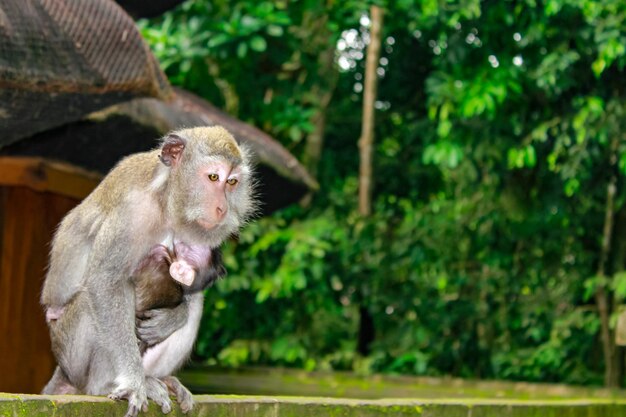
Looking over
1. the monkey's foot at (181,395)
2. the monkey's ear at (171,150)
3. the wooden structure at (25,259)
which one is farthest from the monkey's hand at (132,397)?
the wooden structure at (25,259)

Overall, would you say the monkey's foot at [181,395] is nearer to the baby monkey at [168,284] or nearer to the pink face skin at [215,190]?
the baby monkey at [168,284]

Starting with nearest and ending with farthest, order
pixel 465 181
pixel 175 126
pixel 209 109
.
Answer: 1. pixel 175 126
2. pixel 209 109
3. pixel 465 181

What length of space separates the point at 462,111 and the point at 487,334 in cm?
298

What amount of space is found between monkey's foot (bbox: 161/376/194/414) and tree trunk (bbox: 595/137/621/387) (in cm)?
561

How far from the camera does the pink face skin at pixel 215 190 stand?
361 cm

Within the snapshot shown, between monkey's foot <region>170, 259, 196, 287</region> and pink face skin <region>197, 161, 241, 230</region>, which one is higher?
pink face skin <region>197, 161, 241, 230</region>

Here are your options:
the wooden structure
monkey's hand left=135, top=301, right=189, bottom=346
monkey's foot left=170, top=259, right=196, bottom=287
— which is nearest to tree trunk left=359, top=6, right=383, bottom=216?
the wooden structure

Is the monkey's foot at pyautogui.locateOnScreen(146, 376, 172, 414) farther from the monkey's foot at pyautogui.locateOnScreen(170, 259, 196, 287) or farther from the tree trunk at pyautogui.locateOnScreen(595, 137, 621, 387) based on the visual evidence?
the tree trunk at pyautogui.locateOnScreen(595, 137, 621, 387)

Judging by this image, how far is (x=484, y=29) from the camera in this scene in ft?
27.8

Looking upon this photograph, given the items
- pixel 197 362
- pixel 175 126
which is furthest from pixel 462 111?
pixel 197 362

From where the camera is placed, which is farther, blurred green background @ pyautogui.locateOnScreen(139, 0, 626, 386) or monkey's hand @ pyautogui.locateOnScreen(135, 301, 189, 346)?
blurred green background @ pyautogui.locateOnScreen(139, 0, 626, 386)

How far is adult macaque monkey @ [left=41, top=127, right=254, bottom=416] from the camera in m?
3.57

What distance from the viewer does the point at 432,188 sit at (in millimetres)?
10773

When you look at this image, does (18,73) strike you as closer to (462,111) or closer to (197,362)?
(462,111)
